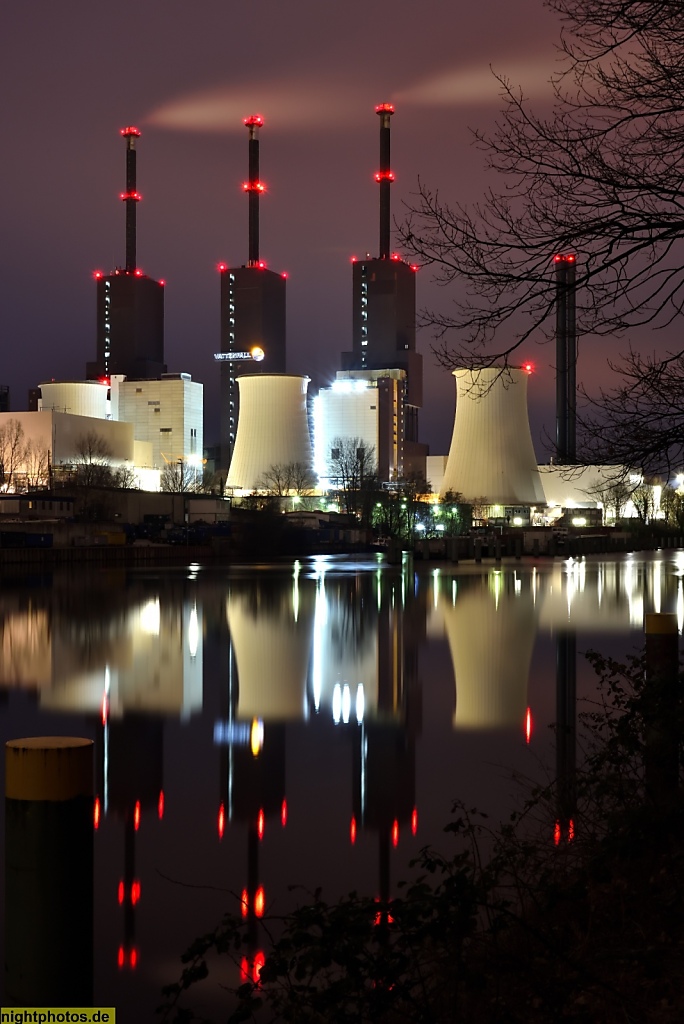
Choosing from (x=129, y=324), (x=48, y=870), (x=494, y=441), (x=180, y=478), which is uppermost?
(x=129, y=324)

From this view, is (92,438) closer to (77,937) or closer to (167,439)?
(167,439)

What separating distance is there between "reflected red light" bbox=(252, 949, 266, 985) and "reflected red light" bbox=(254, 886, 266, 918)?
314 millimetres

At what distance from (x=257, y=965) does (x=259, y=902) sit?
0.50m

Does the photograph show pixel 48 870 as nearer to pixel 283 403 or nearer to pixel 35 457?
pixel 283 403

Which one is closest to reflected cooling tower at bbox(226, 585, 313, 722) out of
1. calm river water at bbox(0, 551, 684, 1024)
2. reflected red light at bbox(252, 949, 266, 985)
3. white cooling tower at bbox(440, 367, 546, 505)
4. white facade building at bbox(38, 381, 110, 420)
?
calm river water at bbox(0, 551, 684, 1024)

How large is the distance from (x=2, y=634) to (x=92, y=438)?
67.1 metres

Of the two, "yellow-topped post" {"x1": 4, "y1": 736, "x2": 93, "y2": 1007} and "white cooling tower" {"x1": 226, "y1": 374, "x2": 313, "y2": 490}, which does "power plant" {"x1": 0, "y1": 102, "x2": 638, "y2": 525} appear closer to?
"white cooling tower" {"x1": 226, "y1": 374, "x2": 313, "y2": 490}

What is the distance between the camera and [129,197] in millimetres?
106688

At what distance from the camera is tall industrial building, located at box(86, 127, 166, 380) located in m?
124

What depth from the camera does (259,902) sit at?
3883mm

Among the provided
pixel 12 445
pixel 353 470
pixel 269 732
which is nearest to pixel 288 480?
pixel 353 470

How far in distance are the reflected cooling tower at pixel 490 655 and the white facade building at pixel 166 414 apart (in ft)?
272

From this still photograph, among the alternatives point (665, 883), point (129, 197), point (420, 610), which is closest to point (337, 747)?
point (665, 883)

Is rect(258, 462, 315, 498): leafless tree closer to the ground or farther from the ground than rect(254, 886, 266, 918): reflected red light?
farther from the ground
